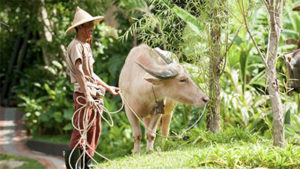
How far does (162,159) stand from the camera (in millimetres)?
5027

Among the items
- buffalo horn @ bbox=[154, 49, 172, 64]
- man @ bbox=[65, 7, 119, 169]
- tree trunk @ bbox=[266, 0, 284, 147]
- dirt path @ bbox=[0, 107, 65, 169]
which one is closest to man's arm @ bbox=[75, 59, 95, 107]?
man @ bbox=[65, 7, 119, 169]

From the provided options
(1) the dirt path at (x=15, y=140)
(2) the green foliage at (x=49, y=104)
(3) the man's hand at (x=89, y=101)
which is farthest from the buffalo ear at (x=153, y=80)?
(2) the green foliage at (x=49, y=104)

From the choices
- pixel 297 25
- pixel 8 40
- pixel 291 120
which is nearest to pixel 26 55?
pixel 8 40

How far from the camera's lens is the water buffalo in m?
5.42

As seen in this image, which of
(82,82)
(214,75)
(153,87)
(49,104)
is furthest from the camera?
(49,104)

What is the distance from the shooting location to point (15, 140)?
9617 millimetres

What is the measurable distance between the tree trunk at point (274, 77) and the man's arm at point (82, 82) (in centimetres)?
185

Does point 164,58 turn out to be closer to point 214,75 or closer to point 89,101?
point 214,75

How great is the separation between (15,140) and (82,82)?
5902mm

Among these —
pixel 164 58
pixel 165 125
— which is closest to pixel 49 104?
pixel 165 125

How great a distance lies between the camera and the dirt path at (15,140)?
736cm

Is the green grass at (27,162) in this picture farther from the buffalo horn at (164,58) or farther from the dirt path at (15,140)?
the buffalo horn at (164,58)

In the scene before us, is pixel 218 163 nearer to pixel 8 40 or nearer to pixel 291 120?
pixel 291 120

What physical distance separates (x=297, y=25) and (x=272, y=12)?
231 inches
